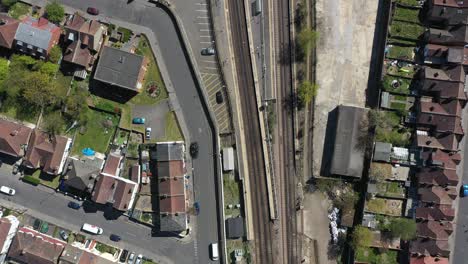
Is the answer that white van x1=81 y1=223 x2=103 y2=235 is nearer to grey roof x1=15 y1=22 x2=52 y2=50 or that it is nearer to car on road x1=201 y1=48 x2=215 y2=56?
grey roof x1=15 y1=22 x2=52 y2=50

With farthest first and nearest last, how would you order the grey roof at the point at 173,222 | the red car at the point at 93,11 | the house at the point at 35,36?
the red car at the point at 93,11 → the house at the point at 35,36 → the grey roof at the point at 173,222

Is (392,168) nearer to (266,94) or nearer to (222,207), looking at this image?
(266,94)

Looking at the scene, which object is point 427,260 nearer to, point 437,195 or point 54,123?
point 437,195

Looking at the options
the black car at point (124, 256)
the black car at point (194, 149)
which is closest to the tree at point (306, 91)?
the black car at point (194, 149)

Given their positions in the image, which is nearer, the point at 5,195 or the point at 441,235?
the point at 441,235

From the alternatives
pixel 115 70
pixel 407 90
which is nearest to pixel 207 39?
pixel 115 70

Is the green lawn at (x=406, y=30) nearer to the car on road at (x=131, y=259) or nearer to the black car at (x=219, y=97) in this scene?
the black car at (x=219, y=97)

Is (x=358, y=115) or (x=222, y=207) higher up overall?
(x=358, y=115)
